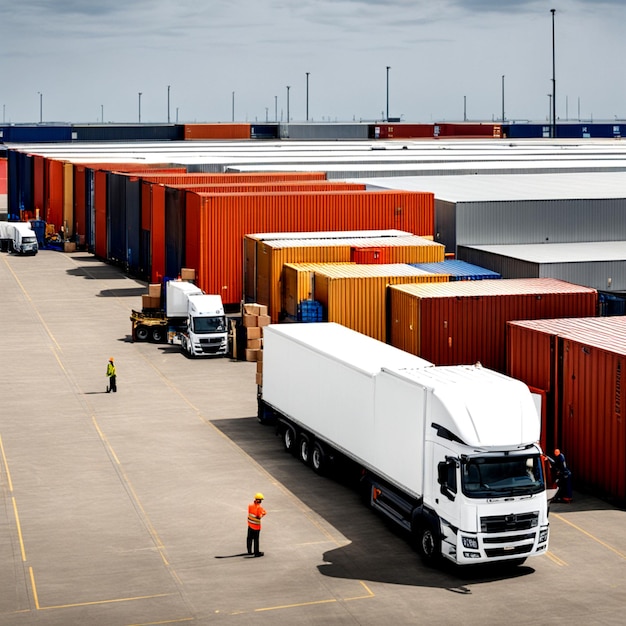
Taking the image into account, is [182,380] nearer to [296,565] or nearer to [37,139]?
[296,565]

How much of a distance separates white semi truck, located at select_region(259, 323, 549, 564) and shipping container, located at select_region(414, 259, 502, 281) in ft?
45.3

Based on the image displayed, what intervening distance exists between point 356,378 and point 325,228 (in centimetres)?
2739

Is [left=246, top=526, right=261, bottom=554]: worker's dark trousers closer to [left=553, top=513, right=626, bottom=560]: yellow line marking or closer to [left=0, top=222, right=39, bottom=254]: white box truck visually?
[left=553, top=513, right=626, bottom=560]: yellow line marking

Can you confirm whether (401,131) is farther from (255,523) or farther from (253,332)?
(255,523)

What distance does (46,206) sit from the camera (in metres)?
93.4

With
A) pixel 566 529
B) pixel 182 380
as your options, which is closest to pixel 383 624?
pixel 566 529

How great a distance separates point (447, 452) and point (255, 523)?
384cm

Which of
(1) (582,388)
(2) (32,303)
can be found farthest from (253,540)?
(2) (32,303)

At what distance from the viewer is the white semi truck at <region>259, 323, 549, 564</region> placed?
2086cm

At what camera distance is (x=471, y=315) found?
33.7 m

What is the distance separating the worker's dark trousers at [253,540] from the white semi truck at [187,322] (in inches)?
844

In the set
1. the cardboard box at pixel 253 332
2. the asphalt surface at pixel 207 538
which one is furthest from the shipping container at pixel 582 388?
the cardboard box at pixel 253 332

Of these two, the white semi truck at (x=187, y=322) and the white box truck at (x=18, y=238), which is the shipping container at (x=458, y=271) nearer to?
the white semi truck at (x=187, y=322)

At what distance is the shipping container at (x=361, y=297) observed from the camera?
3681cm
